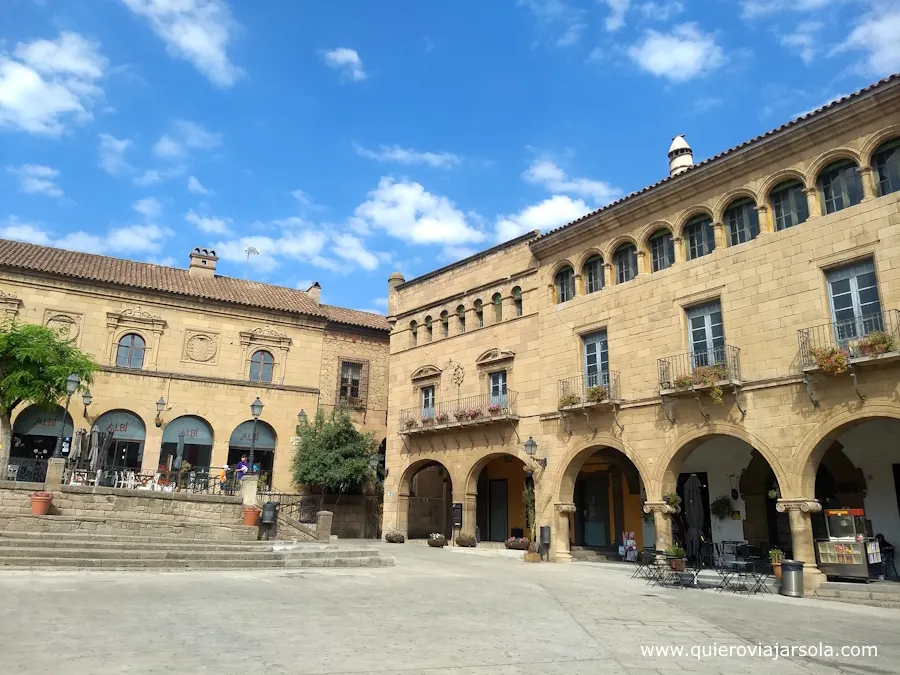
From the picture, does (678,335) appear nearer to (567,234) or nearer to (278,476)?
(567,234)

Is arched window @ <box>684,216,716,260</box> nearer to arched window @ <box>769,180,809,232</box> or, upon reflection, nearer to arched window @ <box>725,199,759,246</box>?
arched window @ <box>725,199,759,246</box>

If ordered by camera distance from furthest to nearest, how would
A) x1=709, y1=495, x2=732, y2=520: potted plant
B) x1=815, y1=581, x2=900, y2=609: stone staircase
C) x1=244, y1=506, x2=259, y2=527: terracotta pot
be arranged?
x1=709, y1=495, x2=732, y2=520: potted plant
x1=244, y1=506, x2=259, y2=527: terracotta pot
x1=815, y1=581, x2=900, y2=609: stone staircase

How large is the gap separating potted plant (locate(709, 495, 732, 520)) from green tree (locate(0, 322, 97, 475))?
2118 cm

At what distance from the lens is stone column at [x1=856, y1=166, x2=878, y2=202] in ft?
49.8

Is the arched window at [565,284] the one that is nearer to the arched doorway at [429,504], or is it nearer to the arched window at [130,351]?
the arched doorway at [429,504]

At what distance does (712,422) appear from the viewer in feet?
56.3

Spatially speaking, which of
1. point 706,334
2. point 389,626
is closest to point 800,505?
point 706,334

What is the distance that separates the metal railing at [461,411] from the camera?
2330 centimetres

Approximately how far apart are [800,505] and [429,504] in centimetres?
1787

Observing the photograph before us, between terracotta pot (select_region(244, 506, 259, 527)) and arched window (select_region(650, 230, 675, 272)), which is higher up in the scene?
arched window (select_region(650, 230, 675, 272))

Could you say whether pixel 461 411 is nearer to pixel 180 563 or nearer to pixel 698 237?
pixel 698 237

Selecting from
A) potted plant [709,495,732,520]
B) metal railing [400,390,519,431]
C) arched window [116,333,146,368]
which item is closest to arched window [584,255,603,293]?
metal railing [400,390,519,431]

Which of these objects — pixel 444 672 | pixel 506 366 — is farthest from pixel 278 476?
pixel 444 672

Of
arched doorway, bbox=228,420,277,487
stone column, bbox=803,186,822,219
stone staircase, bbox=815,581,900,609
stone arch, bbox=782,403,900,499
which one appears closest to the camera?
stone staircase, bbox=815,581,900,609
